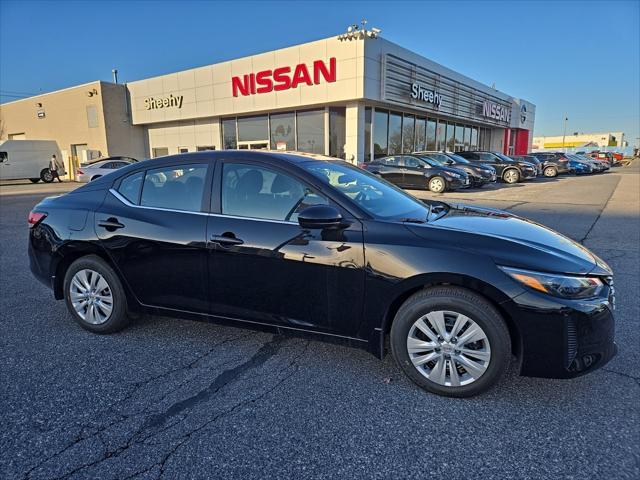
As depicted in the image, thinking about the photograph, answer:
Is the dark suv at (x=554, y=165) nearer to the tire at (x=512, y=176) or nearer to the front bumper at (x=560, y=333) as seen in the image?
the tire at (x=512, y=176)

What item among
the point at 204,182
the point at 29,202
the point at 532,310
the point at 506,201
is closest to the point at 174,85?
the point at 29,202

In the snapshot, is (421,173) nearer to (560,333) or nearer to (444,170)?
(444,170)

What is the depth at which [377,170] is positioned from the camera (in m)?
17.5

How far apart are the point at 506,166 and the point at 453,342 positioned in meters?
22.1

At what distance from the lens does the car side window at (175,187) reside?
3.37m

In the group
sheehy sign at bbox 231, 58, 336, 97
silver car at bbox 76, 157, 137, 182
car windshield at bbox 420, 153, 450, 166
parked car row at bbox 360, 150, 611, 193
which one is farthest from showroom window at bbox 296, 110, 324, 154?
silver car at bbox 76, 157, 137, 182

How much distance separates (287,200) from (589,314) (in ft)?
6.85

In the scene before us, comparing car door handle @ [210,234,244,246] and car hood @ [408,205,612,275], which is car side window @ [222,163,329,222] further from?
car hood @ [408,205,612,275]

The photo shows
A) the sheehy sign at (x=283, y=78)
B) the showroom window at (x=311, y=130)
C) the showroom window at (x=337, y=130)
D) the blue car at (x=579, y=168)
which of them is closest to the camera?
the sheehy sign at (x=283, y=78)

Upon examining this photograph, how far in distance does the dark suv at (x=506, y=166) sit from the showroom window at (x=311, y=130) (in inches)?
322

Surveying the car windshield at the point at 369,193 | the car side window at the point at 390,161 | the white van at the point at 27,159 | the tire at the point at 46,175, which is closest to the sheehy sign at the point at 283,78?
the car side window at the point at 390,161

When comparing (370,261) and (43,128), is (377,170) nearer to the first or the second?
(370,261)

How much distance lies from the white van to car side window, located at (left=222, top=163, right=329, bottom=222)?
2790 centimetres

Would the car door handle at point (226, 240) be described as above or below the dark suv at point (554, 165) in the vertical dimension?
below
